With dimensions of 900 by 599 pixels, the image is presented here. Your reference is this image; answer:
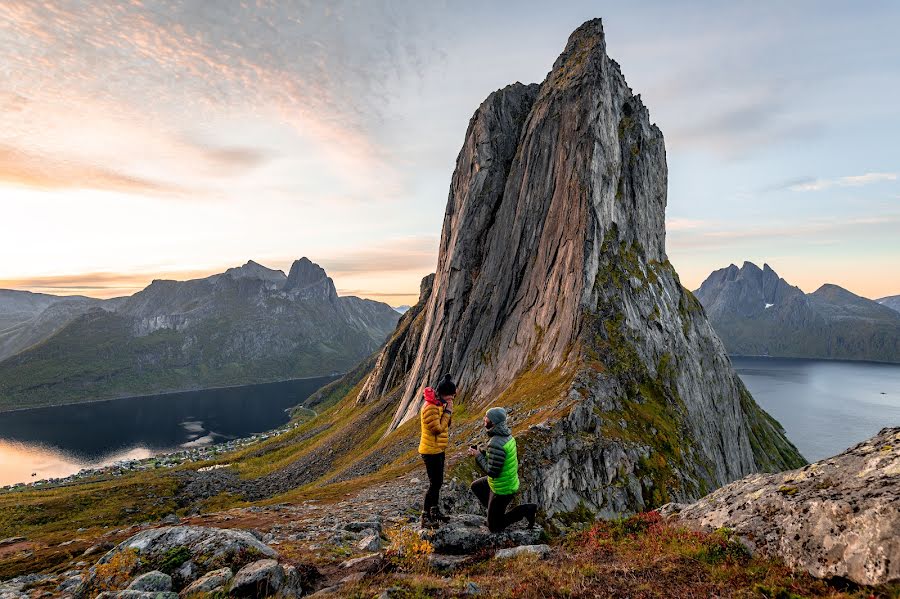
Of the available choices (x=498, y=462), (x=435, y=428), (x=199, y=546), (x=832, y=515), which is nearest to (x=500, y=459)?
(x=498, y=462)

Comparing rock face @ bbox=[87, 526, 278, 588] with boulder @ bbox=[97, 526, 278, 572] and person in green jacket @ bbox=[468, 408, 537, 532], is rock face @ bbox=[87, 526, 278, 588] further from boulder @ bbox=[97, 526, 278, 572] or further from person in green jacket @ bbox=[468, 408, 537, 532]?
person in green jacket @ bbox=[468, 408, 537, 532]

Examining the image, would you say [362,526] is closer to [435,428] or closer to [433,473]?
[433,473]

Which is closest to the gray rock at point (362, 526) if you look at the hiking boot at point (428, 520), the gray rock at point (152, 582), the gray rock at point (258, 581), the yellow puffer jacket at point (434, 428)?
the hiking boot at point (428, 520)

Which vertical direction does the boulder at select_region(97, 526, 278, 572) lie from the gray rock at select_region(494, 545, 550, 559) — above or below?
above

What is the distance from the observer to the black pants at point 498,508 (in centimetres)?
1405

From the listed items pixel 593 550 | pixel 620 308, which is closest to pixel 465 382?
pixel 620 308

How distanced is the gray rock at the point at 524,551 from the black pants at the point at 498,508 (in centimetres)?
118

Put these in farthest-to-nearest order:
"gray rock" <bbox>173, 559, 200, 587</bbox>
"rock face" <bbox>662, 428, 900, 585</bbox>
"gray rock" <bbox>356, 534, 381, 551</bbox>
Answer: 1. "gray rock" <bbox>356, 534, 381, 551</bbox>
2. "gray rock" <bbox>173, 559, 200, 587</bbox>
3. "rock face" <bbox>662, 428, 900, 585</bbox>

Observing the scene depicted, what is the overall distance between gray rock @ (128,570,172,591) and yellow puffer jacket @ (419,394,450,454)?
7.77 m

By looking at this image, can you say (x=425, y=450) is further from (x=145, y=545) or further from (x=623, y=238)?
(x=623, y=238)

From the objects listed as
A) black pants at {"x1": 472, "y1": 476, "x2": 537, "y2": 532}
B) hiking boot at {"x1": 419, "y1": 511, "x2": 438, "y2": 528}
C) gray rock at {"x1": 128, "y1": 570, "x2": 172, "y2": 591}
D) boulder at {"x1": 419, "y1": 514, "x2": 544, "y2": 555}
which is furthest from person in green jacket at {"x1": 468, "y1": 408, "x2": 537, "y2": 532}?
gray rock at {"x1": 128, "y1": 570, "x2": 172, "y2": 591}

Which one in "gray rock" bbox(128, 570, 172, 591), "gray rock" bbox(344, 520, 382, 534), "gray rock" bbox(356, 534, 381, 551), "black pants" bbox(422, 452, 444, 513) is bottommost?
"gray rock" bbox(344, 520, 382, 534)

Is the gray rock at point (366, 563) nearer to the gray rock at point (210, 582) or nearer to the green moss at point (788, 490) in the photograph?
the gray rock at point (210, 582)

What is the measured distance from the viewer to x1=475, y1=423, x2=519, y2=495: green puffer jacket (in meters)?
13.1
